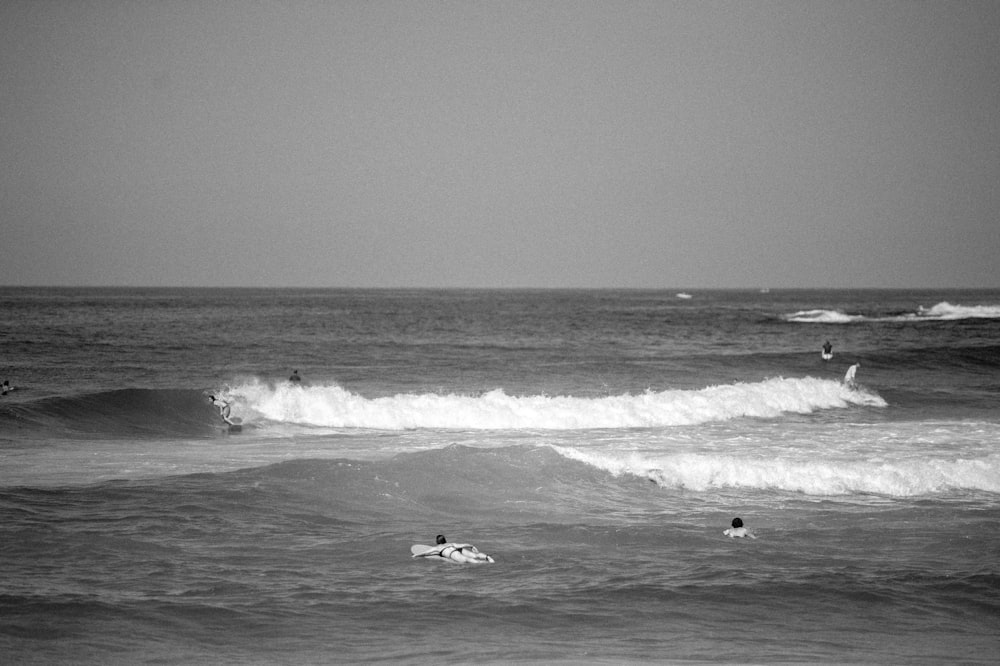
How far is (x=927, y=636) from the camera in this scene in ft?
31.8

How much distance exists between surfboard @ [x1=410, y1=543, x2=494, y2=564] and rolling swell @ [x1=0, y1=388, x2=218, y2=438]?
13.1 meters

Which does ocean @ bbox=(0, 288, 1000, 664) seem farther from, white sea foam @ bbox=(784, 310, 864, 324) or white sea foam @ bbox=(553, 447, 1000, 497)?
white sea foam @ bbox=(784, 310, 864, 324)

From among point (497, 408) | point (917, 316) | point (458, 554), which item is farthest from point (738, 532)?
point (917, 316)

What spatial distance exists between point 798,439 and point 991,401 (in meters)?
12.0

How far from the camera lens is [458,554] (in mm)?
11633

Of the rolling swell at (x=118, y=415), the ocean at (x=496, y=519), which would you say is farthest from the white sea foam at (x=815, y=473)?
the rolling swell at (x=118, y=415)

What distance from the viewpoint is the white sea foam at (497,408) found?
84.4 feet

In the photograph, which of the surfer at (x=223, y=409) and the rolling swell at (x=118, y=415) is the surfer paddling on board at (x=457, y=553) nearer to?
the rolling swell at (x=118, y=415)

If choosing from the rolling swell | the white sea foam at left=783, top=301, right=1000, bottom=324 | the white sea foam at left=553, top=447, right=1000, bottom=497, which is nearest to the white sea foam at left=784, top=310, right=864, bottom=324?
the white sea foam at left=783, top=301, right=1000, bottom=324

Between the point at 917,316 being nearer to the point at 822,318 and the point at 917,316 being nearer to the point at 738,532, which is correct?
the point at 822,318

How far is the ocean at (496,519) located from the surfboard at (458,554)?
17 centimetres

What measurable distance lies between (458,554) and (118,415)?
16518 mm

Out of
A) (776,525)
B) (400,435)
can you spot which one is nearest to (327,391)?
(400,435)

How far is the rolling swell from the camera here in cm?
2262
